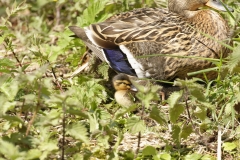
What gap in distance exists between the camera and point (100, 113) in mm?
4188

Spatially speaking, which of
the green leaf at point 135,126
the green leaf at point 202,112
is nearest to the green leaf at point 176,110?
the green leaf at point 202,112

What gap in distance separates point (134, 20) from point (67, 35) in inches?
24.2

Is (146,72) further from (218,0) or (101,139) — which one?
(101,139)

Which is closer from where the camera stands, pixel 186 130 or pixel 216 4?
pixel 186 130

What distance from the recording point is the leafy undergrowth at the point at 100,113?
3102mm

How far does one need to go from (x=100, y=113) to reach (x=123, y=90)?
0.46m

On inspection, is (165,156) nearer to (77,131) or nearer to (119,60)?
(77,131)

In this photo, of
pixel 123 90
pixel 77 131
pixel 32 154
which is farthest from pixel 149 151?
pixel 123 90

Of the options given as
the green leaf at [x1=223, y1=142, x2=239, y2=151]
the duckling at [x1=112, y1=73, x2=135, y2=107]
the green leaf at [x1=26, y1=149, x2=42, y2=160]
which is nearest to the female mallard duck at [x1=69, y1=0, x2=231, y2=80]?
the duckling at [x1=112, y1=73, x2=135, y2=107]

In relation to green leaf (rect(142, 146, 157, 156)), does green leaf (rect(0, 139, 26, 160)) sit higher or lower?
higher

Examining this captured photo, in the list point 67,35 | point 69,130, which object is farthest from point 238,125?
point 67,35

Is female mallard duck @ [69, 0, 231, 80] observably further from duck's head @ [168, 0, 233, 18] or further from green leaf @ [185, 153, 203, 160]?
green leaf @ [185, 153, 203, 160]

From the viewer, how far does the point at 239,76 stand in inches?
161

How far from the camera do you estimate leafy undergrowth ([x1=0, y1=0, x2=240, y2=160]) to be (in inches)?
122
